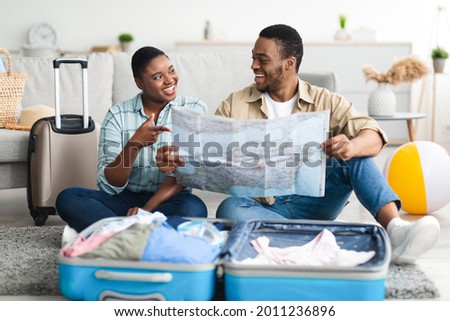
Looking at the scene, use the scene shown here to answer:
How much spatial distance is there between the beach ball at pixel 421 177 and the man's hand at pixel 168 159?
1.39 metres

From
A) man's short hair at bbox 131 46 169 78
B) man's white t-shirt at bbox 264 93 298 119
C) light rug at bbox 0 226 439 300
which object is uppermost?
man's short hair at bbox 131 46 169 78

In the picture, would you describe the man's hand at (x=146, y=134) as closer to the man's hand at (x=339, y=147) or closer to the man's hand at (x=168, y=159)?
the man's hand at (x=168, y=159)

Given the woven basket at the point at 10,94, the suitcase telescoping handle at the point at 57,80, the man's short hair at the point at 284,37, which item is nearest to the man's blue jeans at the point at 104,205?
the suitcase telescoping handle at the point at 57,80

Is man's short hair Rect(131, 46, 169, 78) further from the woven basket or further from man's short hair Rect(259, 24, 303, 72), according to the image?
the woven basket

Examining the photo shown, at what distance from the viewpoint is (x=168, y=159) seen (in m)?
2.26

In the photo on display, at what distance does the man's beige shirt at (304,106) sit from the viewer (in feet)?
8.15

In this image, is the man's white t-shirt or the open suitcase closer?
the open suitcase

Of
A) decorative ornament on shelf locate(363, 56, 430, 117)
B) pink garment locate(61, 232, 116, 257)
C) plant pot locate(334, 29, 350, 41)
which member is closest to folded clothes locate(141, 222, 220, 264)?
pink garment locate(61, 232, 116, 257)

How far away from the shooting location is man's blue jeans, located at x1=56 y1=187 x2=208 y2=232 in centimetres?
251

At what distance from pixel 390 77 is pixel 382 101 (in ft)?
0.55

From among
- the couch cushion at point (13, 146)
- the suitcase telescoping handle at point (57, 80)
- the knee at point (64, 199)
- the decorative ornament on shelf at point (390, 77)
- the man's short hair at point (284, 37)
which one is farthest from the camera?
the decorative ornament on shelf at point (390, 77)

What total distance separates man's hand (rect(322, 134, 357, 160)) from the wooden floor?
1.52 ft

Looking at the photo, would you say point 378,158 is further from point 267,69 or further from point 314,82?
point 267,69

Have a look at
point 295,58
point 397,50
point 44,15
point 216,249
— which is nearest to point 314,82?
point 295,58
